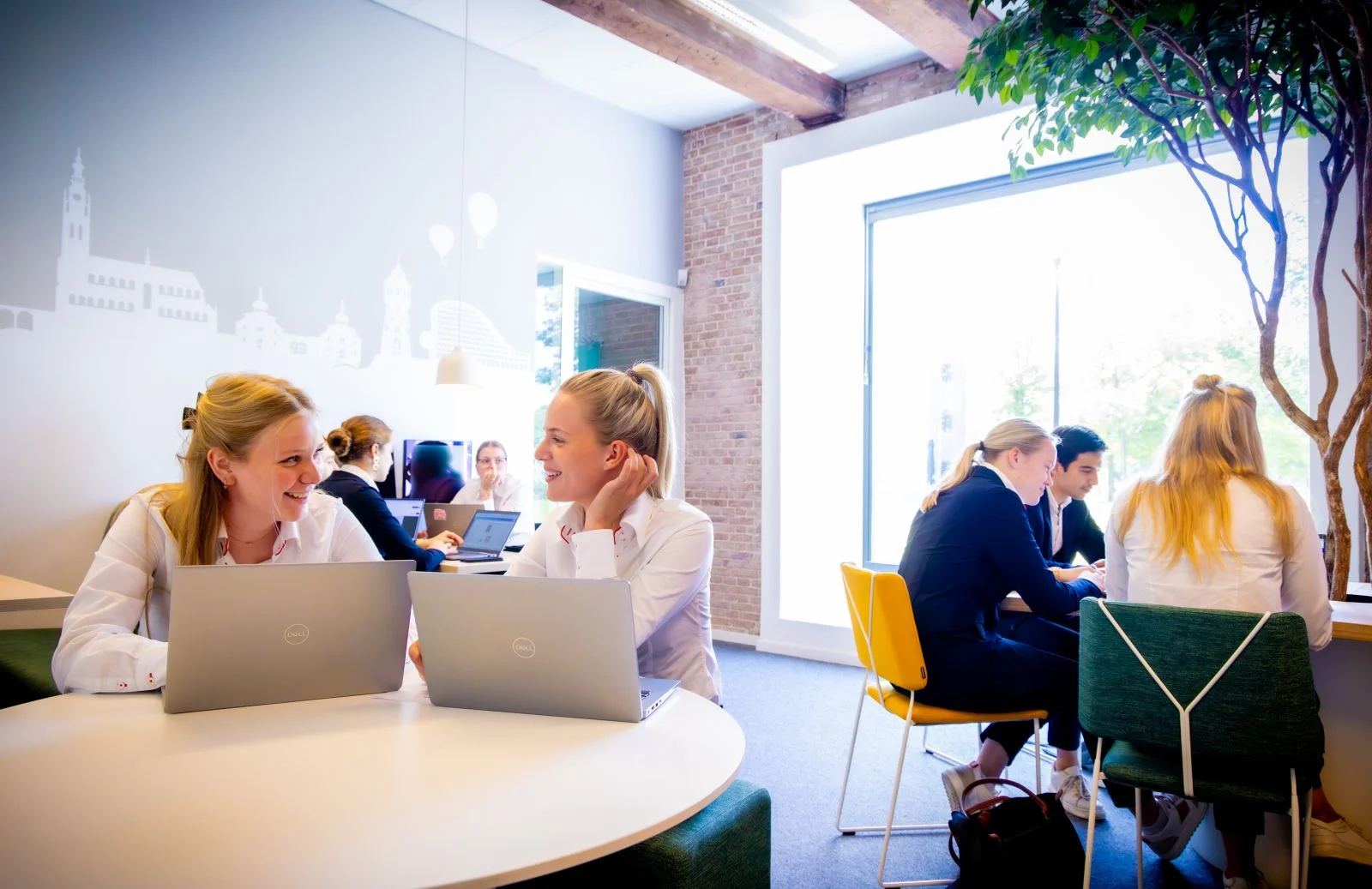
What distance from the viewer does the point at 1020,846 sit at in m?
2.36

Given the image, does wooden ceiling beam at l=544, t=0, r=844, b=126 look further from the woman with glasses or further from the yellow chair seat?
the yellow chair seat

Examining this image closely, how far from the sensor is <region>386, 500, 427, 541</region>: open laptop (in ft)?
16.4

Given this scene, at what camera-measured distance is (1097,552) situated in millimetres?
4004

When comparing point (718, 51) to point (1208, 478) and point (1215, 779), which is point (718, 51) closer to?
point (1208, 478)

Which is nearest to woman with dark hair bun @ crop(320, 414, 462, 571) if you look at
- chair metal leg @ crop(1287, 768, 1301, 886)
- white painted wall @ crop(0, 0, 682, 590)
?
white painted wall @ crop(0, 0, 682, 590)

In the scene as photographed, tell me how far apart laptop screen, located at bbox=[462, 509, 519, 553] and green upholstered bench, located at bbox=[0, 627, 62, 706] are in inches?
72.8

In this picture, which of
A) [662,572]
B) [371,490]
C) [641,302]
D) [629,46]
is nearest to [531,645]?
[662,572]

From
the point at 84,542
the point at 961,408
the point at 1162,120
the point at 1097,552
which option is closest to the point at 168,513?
the point at 84,542

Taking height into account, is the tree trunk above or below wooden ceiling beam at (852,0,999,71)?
below

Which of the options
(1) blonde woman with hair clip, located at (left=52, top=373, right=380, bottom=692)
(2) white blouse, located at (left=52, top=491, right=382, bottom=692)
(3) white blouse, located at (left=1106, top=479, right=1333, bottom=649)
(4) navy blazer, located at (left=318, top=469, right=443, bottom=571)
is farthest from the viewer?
(4) navy blazer, located at (left=318, top=469, right=443, bottom=571)

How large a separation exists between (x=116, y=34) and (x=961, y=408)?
5539 millimetres

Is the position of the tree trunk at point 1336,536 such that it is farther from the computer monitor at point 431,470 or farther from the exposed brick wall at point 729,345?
the computer monitor at point 431,470

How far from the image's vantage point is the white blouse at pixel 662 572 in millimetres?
1914

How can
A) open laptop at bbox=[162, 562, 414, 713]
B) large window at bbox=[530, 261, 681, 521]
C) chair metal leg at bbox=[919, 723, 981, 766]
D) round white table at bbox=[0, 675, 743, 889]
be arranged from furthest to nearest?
large window at bbox=[530, 261, 681, 521] → chair metal leg at bbox=[919, 723, 981, 766] → open laptop at bbox=[162, 562, 414, 713] → round white table at bbox=[0, 675, 743, 889]
